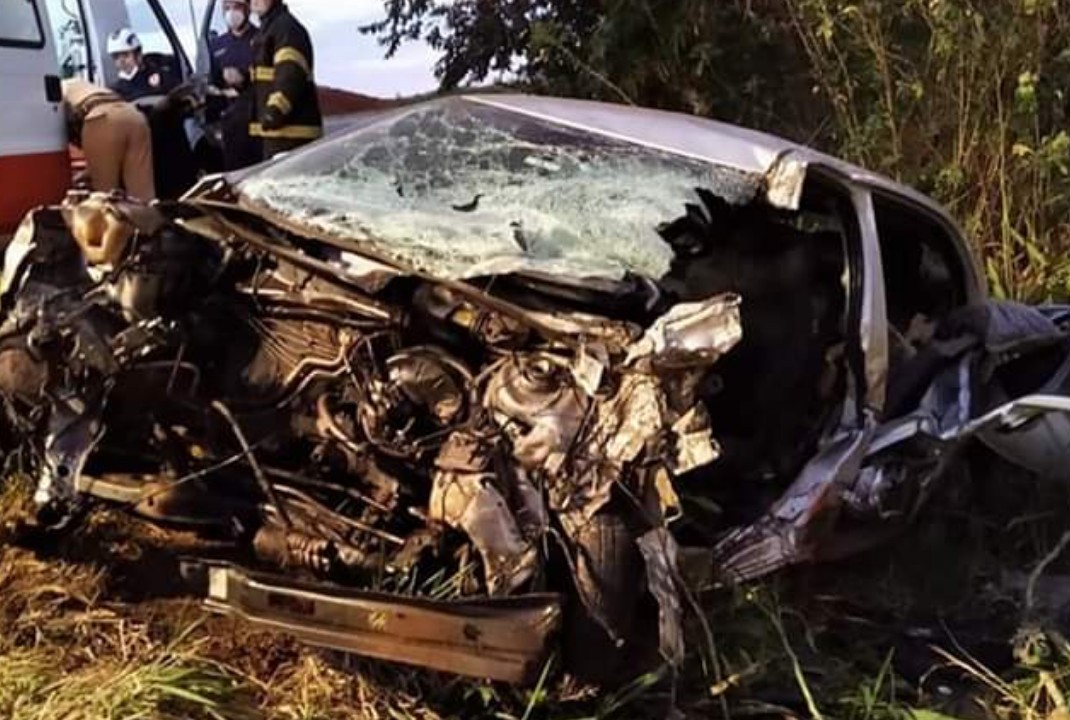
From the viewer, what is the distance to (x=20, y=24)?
7.28 meters

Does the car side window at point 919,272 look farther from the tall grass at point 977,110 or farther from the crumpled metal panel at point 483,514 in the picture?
the tall grass at point 977,110

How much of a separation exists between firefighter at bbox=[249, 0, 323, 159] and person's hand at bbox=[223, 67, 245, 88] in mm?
597

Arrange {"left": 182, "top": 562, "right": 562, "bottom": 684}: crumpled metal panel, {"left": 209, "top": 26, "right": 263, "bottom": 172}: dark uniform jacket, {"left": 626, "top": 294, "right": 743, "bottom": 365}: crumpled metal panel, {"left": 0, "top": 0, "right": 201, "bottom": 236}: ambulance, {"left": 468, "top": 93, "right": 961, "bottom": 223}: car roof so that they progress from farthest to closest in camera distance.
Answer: {"left": 209, "top": 26, "right": 263, "bottom": 172}: dark uniform jacket < {"left": 0, "top": 0, "right": 201, "bottom": 236}: ambulance < {"left": 468, "top": 93, "right": 961, "bottom": 223}: car roof < {"left": 626, "top": 294, "right": 743, "bottom": 365}: crumpled metal panel < {"left": 182, "top": 562, "right": 562, "bottom": 684}: crumpled metal panel

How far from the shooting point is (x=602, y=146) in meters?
4.32

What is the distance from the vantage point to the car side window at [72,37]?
8.40m

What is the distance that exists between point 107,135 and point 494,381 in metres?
4.63

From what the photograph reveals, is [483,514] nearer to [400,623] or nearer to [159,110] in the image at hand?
[400,623]

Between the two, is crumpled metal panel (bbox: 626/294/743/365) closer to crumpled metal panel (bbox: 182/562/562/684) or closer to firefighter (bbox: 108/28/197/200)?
crumpled metal panel (bbox: 182/562/562/684)

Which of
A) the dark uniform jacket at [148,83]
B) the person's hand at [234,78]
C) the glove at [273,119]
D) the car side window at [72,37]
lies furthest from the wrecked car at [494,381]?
the dark uniform jacket at [148,83]

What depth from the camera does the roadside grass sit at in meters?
3.68

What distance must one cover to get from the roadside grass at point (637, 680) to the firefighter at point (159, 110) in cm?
425

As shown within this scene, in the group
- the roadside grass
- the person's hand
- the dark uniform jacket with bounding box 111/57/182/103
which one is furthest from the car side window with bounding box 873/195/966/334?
the dark uniform jacket with bounding box 111/57/182/103

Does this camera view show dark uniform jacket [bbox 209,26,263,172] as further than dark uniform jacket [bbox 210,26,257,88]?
No

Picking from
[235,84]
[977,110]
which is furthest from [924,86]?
[235,84]
